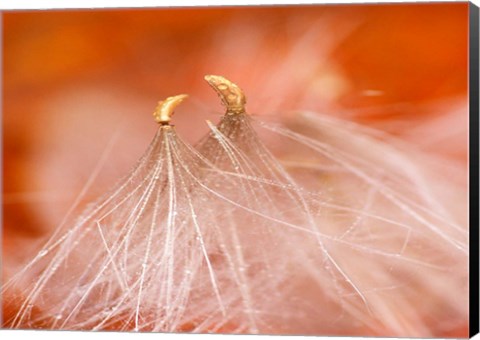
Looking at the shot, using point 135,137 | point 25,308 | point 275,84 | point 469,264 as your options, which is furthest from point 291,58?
point 25,308

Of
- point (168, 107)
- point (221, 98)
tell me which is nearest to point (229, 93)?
point (221, 98)

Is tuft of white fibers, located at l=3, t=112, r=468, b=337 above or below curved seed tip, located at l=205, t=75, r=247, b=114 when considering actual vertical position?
below

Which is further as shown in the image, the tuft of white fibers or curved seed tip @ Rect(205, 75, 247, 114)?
curved seed tip @ Rect(205, 75, 247, 114)

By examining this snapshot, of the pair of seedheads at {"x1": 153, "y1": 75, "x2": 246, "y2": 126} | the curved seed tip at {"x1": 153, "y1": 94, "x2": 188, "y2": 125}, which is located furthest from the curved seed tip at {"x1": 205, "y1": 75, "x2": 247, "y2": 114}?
the curved seed tip at {"x1": 153, "y1": 94, "x2": 188, "y2": 125}

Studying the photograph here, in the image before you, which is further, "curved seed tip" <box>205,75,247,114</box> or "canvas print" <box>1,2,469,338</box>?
"curved seed tip" <box>205,75,247,114</box>

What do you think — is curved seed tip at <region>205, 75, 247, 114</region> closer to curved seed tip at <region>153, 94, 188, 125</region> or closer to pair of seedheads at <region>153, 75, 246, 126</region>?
pair of seedheads at <region>153, 75, 246, 126</region>

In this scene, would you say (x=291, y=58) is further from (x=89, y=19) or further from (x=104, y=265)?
(x=104, y=265)

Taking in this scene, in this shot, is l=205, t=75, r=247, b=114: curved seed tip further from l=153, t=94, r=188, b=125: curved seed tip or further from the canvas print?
l=153, t=94, r=188, b=125: curved seed tip
